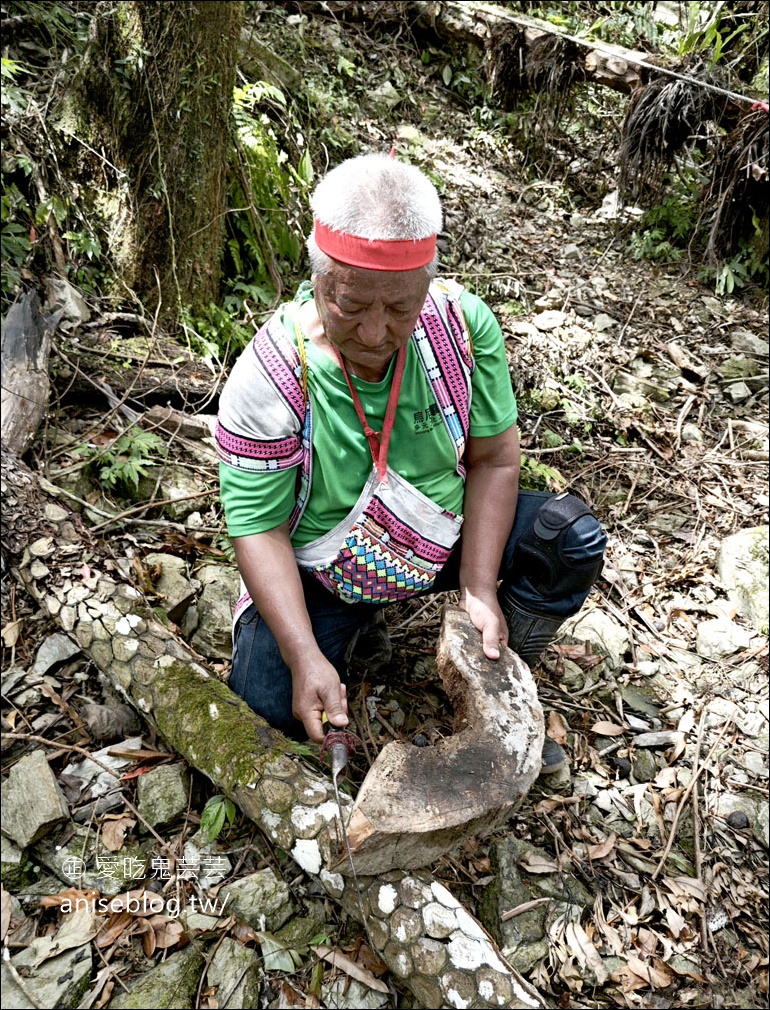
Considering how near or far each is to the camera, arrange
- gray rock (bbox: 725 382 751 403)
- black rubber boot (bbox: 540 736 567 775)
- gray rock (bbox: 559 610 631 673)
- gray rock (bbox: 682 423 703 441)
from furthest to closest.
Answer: gray rock (bbox: 725 382 751 403) → gray rock (bbox: 682 423 703 441) → gray rock (bbox: 559 610 631 673) → black rubber boot (bbox: 540 736 567 775)

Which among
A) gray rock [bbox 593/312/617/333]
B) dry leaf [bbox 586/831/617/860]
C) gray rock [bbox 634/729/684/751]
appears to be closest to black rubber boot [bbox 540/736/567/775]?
dry leaf [bbox 586/831/617/860]

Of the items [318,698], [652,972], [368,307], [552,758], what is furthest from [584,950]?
[368,307]

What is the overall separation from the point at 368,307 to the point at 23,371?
2.00 metres

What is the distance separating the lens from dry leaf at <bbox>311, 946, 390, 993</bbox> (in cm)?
213

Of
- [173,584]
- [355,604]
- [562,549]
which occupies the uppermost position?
[562,549]

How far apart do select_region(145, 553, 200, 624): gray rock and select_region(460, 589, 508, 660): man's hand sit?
3.66 ft

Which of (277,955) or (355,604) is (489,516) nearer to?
(355,604)

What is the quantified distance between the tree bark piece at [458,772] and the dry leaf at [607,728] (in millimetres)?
826

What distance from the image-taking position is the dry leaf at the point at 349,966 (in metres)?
2.13

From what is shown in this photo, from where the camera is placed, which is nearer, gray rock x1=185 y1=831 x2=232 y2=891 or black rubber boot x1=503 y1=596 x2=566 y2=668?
gray rock x1=185 y1=831 x2=232 y2=891

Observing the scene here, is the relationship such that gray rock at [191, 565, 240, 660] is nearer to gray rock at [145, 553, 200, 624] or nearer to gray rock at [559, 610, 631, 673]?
gray rock at [145, 553, 200, 624]

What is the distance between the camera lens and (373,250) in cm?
190

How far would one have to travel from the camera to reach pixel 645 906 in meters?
2.53

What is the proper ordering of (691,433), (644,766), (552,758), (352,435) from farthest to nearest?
(691,433)
(644,766)
(552,758)
(352,435)
